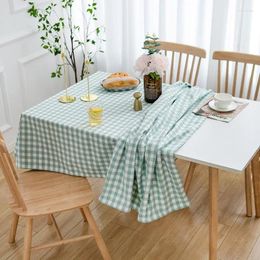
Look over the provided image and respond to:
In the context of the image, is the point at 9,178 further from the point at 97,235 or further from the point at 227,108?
the point at 227,108

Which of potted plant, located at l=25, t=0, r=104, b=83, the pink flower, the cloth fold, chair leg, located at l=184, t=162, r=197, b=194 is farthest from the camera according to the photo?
potted plant, located at l=25, t=0, r=104, b=83

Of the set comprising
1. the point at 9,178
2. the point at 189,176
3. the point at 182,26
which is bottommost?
the point at 189,176

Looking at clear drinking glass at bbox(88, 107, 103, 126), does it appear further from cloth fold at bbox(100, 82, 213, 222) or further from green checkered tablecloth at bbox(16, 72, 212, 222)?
cloth fold at bbox(100, 82, 213, 222)

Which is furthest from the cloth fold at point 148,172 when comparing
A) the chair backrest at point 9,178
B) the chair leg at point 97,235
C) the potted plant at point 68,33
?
the potted plant at point 68,33

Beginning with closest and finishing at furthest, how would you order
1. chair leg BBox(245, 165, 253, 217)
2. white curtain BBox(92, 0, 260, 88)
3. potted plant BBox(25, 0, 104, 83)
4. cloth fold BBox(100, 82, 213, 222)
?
cloth fold BBox(100, 82, 213, 222) → chair leg BBox(245, 165, 253, 217) → white curtain BBox(92, 0, 260, 88) → potted plant BBox(25, 0, 104, 83)

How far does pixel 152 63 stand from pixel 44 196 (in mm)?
842

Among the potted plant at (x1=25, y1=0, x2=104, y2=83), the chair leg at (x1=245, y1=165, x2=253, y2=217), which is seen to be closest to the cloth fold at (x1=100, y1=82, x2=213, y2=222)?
the chair leg at (x1=245, y1=165, x2=253, y2=217)

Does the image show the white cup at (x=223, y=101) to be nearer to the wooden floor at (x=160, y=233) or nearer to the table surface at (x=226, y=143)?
the table surface at (x=226, y=143)

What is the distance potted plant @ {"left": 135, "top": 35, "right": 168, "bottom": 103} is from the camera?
2.38 meters

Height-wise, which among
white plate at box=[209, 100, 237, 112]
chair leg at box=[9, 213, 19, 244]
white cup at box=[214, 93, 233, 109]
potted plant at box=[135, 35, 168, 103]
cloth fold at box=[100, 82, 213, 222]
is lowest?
chair leg at box=[9, 213, 19, 244]

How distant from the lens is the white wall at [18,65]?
328 centimetres

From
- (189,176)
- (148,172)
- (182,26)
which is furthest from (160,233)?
(182,26)

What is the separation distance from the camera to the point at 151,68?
7.84ft

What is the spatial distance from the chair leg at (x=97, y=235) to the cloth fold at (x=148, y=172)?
4.8 inches
